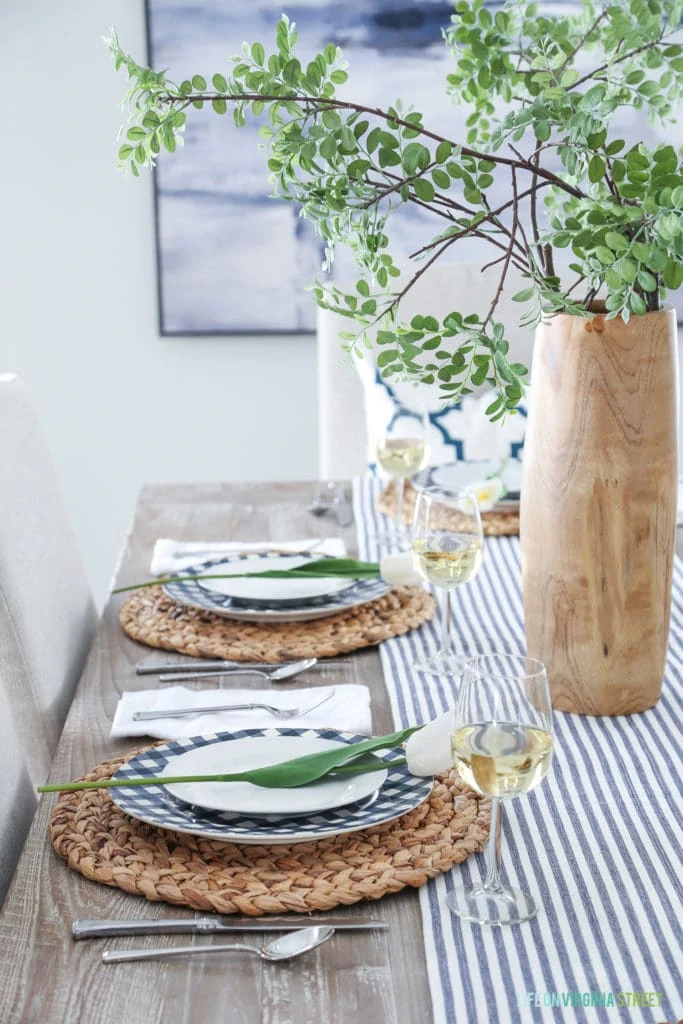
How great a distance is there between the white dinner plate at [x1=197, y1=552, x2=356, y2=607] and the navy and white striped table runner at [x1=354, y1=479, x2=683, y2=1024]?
0.23m

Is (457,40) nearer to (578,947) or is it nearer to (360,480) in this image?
(578,947)

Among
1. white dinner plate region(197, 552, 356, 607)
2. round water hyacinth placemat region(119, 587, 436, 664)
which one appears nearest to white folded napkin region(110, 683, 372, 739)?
round water hyacinth placemat region(119, 587, 436, 664)

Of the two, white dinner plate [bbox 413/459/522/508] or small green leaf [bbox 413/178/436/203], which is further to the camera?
white dinner plate [bbox 413/459/522/508]

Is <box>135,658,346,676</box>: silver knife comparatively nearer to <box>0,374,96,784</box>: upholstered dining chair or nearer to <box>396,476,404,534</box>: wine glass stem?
<box>0,374,96,784</box>: upholstered dining chair

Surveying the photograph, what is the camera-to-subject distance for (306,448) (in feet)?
12.1

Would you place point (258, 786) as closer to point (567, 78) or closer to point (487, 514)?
point (567, 78)

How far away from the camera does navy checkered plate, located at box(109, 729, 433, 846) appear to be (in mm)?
925

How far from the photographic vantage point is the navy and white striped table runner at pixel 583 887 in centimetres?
78

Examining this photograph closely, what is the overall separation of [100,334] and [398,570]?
225cm

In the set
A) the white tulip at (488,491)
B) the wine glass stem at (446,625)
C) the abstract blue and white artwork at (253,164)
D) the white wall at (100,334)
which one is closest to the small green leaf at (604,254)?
the wine glass stem at (446,625)

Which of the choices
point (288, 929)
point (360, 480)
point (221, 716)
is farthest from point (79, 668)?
point (288, 929)

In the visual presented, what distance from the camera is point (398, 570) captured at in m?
1.53

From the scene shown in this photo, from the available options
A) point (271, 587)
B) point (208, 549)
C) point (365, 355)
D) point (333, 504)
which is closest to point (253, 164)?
point (365, 355)

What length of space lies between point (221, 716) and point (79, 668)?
51 centimetres
